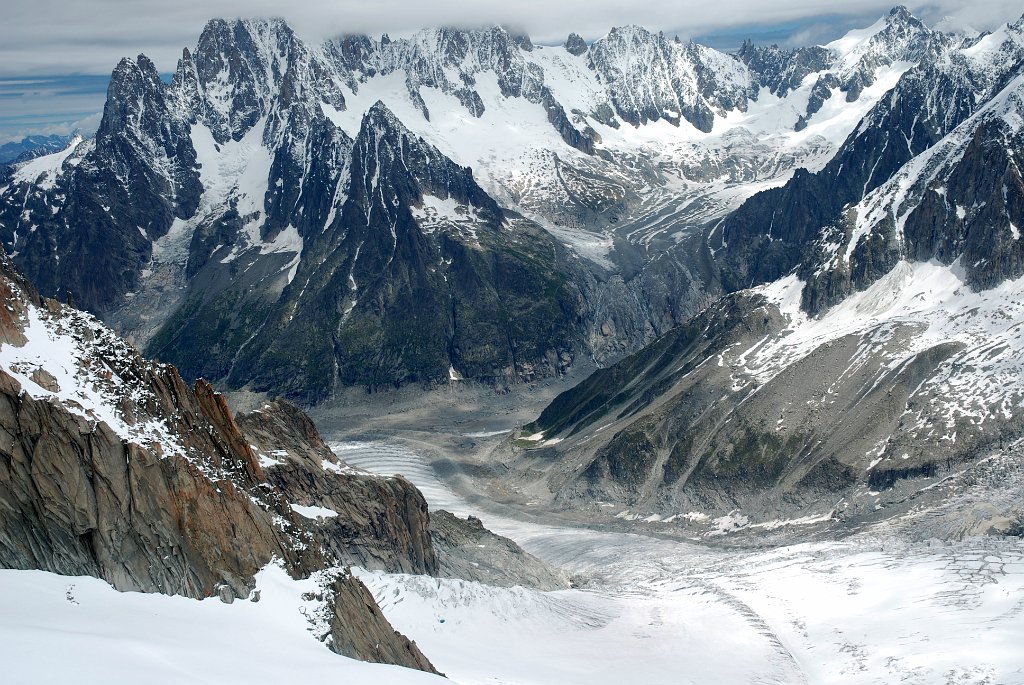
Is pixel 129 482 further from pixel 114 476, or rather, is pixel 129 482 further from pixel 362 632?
pixel 362 632

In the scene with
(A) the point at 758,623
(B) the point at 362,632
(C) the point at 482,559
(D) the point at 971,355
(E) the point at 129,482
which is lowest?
(C) the point at 482,559

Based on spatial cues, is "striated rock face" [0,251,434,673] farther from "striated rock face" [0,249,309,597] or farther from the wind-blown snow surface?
the wind-blown snow surface

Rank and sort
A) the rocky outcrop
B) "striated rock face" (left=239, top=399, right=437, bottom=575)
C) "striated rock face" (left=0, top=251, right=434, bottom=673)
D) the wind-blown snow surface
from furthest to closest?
the wind-blown snow surface → the rocky outcrop → "striated rock face" (left=239, top=399, right=437, bottom=575) → "striated rock face" (left=0, top=251, right=434, bottom=673)

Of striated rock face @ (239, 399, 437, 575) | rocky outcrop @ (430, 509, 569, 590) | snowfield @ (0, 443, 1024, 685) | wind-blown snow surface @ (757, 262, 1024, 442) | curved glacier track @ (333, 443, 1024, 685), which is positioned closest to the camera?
snowfield @ (0, 443, 1024, 685)

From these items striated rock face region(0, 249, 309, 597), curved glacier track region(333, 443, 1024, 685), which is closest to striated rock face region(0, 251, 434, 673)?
striated rock face region(0, 249, 309, 597)

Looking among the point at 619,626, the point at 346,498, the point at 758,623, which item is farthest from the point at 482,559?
the point at 758,623

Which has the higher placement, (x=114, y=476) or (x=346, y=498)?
(x=114, y=476)

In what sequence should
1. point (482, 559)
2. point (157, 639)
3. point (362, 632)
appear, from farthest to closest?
point (482, 559) < point (362, 632) < point (157, 639)
